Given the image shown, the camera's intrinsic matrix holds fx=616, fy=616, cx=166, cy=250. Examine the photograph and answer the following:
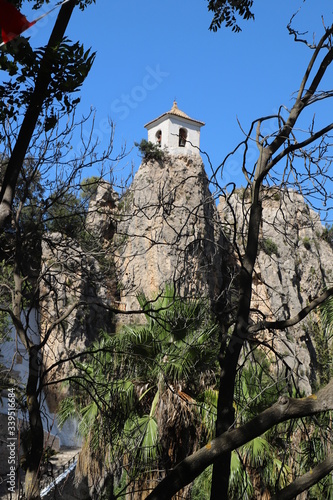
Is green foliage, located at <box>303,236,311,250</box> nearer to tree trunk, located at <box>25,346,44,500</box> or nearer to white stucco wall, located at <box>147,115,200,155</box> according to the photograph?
white stucco wall, located at <box>147,115,200,155</box>

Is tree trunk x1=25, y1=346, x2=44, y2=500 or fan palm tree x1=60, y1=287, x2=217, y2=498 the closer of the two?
tree trunk x1=25, y1=346, x2=44, y2=500

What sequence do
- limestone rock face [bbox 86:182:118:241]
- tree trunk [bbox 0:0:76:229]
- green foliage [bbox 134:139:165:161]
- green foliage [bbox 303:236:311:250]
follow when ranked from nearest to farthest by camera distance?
tree trunk [bbox 0:0:76:229], limestone rock face [bbox 86:182:118:241], green foliage [bbox 134:139:165:161], green foliage [bbox 303:236:311:250]

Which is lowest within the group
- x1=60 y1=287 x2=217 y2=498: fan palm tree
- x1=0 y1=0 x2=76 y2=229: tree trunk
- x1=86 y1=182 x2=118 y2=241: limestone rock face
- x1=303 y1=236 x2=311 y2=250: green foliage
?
x1=60 y1=287 x2=217 y2=498: fan palm tree

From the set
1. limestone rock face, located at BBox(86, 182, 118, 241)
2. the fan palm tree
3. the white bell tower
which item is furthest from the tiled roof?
the fan palm tree

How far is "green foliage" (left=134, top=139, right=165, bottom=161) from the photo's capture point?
28812 millimetres

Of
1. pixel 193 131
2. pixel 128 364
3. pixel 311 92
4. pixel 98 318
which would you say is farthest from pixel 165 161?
pixel 311 92

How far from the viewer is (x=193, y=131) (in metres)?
33.5

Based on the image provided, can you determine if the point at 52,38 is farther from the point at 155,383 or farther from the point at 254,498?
the point at 254,498

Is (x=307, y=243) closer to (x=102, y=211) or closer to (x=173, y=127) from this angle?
(x=173, y=127)

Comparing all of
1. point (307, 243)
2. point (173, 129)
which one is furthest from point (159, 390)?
point (173, 129)

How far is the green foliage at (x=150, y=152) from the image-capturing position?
94.5ft

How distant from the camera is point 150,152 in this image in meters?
28.8

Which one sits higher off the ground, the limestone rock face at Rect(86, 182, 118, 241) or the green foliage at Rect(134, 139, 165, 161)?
the green foliage at Rect(134, 139, 165, 161)

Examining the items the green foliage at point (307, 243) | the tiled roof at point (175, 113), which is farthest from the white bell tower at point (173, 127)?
the green foliage at point (307, 243)
